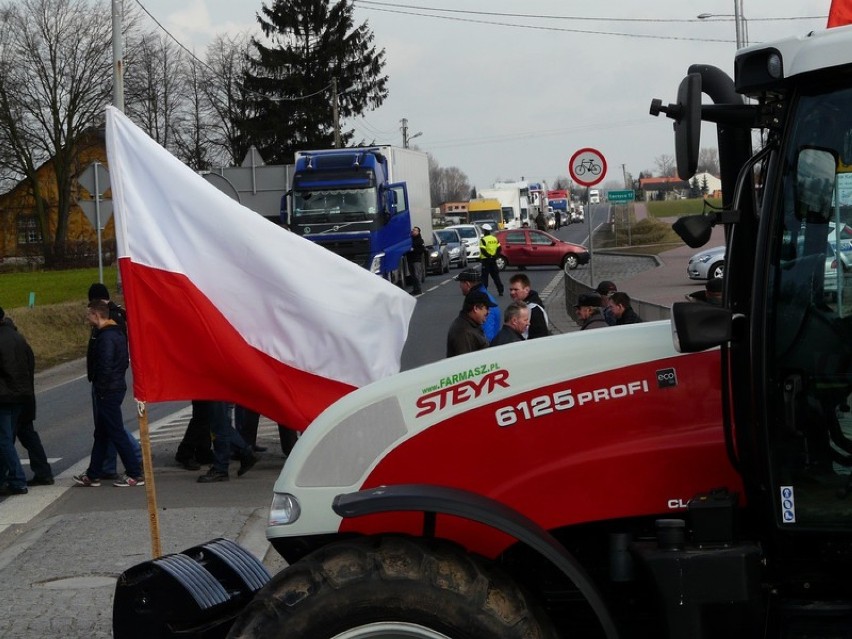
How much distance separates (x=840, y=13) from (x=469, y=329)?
660 cm

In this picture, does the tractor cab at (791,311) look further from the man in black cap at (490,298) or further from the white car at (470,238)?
the white car at (470,238)

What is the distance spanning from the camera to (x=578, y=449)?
4344 mm

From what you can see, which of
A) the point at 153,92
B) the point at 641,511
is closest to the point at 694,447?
the point at 641,511

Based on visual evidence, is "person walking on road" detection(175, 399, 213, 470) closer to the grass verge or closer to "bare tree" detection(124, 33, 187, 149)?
the grass verge

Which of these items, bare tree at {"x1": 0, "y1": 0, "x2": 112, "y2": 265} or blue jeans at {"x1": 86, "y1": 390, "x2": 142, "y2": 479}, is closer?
blue jeans at {"x1": 86, "y1": 390, "x2": 142, "y2": 479}

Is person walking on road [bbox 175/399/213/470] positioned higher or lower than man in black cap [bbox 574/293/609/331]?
lower

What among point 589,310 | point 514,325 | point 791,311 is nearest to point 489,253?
point 589,310

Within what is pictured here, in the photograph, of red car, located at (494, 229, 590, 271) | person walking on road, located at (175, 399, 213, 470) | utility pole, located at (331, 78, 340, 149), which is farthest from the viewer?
utility pole, located at (331, 78, 340, 149)

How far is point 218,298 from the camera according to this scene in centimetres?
627

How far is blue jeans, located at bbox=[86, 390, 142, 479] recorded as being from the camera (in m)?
12.0

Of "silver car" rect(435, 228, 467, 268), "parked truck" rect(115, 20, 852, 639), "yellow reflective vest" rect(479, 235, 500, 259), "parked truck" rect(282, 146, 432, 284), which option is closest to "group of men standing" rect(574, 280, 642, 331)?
"parked truck" rect(115, 20, 852, 639)

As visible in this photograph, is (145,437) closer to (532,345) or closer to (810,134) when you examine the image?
(532,345)

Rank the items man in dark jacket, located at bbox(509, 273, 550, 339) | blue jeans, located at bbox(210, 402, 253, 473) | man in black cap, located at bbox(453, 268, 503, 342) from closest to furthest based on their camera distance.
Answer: blue jeans, located at bbox(210, 402, 253, 473)
man in dark jacket, located at bbox(509, 273, 550, 339)
man in black cap, located at bbox(453, 268, 503, 342)

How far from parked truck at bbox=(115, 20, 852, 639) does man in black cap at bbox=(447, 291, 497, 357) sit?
22.0 ft
